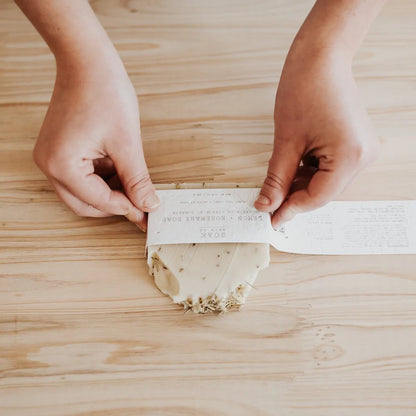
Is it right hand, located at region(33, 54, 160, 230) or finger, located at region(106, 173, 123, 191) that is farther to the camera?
finger, located at region(106, 173, 123, 191)

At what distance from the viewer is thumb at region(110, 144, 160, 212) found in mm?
647

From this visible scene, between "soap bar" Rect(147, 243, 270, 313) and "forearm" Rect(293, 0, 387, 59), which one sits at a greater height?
"forearm" Rect(293, 0, 387, 59)

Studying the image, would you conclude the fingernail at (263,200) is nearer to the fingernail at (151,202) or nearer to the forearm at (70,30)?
the fingernail at (151,202)

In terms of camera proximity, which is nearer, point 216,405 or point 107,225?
point 216,405

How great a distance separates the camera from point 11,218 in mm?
760

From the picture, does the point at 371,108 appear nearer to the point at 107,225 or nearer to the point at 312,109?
the point at 312,109

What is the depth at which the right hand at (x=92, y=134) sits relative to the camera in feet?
2.03

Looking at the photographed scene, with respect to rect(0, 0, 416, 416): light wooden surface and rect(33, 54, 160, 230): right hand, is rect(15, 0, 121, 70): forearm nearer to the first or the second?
rect(33, 54, 160, 230): right hand

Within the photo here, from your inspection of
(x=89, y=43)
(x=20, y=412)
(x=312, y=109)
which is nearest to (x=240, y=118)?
(x=312, y=109)

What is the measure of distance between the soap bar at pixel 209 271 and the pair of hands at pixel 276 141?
0.08 meters

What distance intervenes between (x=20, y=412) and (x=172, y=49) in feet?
2.55

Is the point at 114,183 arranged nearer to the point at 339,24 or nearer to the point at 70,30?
the point at 70,30

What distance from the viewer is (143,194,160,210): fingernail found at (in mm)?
673

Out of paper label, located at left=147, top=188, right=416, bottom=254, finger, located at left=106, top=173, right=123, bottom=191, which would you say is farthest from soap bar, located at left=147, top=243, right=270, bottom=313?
finger, located at left=106, top=173, right=123, bottom=191
